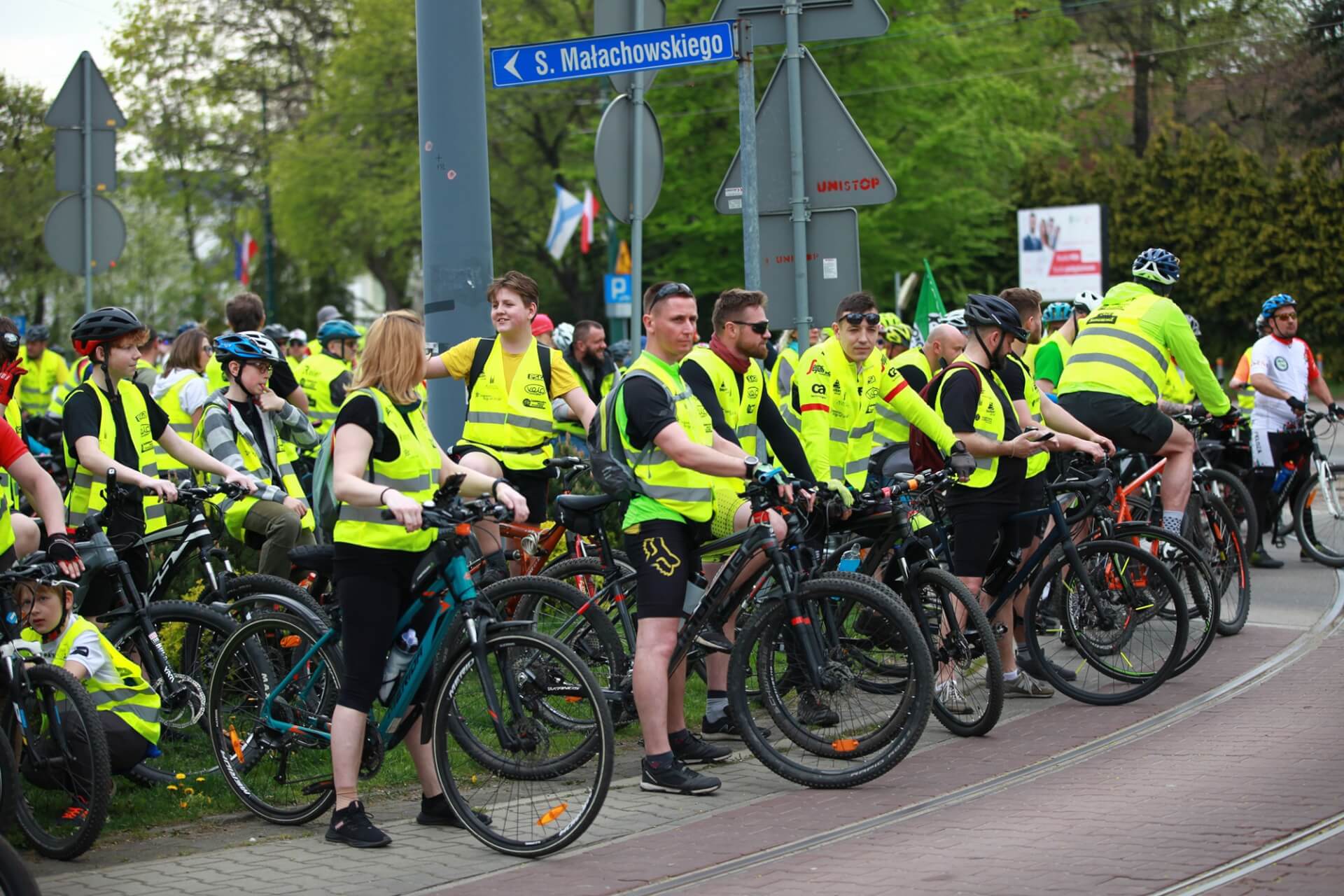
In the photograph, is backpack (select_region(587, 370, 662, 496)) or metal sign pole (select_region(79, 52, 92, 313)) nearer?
backpack (select_region(587, 370, 662, 496))

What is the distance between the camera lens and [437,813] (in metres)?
6.46

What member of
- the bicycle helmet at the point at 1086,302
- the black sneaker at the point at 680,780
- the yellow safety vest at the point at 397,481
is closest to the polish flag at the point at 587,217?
the bicycle helmet at the point at 1086,302

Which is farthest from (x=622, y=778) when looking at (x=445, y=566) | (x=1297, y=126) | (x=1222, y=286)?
(x=1297, y=126)

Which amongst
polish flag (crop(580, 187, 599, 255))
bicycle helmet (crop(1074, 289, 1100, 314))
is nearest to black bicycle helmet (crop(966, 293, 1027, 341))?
bicycle helmet (crop(1074, 289, 1100, 314))

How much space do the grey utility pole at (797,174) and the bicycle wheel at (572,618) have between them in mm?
2712

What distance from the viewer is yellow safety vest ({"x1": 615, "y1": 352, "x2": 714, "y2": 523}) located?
6867mm

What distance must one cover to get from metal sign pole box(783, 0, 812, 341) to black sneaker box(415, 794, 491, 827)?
390cm

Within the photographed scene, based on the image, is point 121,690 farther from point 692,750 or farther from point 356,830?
point 692,750

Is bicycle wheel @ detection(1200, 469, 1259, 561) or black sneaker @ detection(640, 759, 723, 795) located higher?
bicycle wheel @ detection(1200, 469, 1259, 561)

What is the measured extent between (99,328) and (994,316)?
4174 millimetres

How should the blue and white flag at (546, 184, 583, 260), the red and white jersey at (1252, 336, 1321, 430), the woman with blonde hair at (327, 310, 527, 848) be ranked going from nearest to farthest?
1. the woman with blonde hair at (327, 310, 527, 848)
2. the red and white jersey at (1252, 336, 1321, 430)
3. the blue and white flag at (546, 184, 583, 260)

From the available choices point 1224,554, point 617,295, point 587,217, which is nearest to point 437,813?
point 1224,554

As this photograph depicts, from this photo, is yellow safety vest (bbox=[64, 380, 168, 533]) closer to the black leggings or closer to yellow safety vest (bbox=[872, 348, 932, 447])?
the black leggings

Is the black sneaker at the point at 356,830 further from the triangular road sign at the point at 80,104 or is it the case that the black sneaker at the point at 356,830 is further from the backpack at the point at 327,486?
the triangular road sign at the point at 80,104
